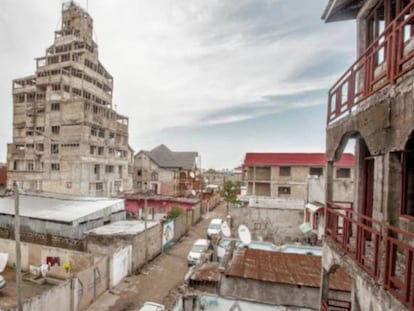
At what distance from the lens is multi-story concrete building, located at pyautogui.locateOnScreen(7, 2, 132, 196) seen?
3328 cm

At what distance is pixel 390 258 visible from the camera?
10.6 ft

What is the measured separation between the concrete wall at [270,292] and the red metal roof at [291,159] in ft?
67.2

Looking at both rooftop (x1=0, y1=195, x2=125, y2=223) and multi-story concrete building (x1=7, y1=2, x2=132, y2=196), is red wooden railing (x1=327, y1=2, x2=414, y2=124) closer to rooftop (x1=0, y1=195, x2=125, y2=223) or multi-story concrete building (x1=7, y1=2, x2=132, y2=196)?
rooftop (x1=0, y1=195, x2=125, y2=223)

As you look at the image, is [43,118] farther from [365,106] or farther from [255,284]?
[365,106]

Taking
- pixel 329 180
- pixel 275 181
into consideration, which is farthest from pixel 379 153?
pixel 275 181

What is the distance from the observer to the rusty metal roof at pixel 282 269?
9.07m

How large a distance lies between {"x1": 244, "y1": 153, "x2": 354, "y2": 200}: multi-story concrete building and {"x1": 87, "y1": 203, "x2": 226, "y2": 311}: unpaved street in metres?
14.1

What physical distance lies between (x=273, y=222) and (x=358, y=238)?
17.7m

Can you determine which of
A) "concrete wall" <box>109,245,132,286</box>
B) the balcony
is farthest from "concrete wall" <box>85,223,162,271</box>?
the balcony

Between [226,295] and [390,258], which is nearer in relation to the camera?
[390,258]

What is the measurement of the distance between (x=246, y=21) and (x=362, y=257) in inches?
606

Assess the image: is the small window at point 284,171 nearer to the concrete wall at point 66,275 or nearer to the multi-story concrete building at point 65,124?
the concrete wall at point 66,275

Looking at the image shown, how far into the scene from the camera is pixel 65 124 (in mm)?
33531

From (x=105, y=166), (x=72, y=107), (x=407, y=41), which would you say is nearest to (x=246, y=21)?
Result: (x=407, y=41)
